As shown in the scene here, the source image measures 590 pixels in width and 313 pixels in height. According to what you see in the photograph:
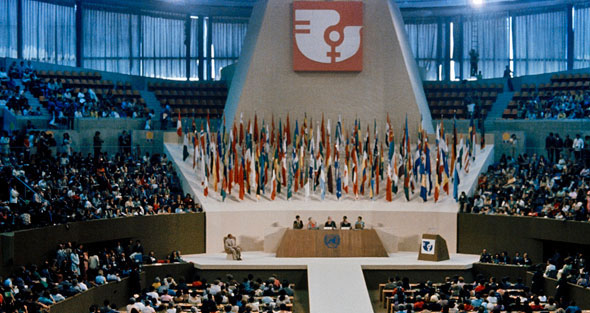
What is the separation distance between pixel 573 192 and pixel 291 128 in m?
13.1

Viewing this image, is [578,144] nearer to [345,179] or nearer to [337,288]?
[345,179]

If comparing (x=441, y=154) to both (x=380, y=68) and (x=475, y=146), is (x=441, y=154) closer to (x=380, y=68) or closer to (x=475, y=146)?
(x=475, y=146)

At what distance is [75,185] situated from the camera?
3134 cm

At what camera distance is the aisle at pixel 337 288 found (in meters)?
25.1

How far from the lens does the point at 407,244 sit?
34.5 metres

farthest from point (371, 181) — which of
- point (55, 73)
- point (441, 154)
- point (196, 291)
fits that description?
point (55, 73)

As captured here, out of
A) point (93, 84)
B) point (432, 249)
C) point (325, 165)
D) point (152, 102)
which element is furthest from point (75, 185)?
point (152, 102)

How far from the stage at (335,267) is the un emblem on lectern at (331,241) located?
740 mm

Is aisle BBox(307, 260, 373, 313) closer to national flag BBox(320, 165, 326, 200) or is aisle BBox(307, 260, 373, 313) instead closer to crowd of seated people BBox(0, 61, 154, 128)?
national flag BBox(320, 165, 326, 200)

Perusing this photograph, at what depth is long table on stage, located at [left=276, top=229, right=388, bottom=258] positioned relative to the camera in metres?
31.9

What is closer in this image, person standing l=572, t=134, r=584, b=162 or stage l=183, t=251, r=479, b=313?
stage l=183, t=251, r=479, b=313

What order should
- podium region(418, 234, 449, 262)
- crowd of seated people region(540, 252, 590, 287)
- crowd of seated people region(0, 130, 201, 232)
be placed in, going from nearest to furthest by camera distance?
crowd of seated people region(540, 252, 590, 287) < crowd of seated people region(0, 130, 201, 232) < podium region(418, 234, 449, 262)

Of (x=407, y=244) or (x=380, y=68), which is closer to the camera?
(x=407, y=244)

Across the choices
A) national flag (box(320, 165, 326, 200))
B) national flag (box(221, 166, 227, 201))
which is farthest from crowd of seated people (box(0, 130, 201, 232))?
national flag (box(320, 165, 326, 200))
